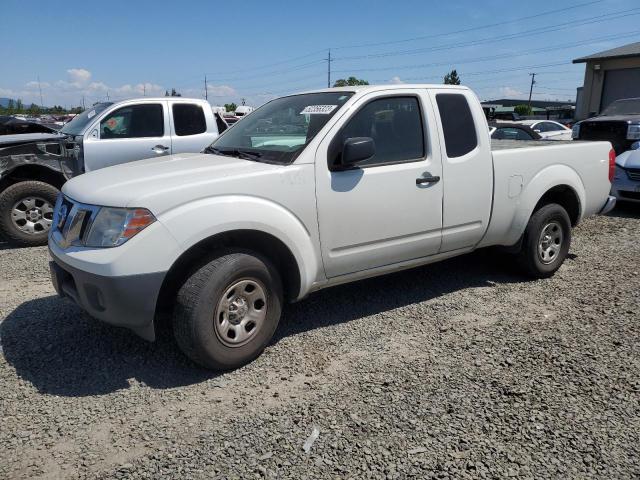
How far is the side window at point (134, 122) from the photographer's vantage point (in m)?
7.54

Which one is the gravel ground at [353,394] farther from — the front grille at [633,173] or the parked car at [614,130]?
the parked car at [614,130]

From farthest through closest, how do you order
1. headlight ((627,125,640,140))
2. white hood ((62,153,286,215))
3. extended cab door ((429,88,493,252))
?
headlight ((627,125,640,140)) < extended cab door ((429,88,493,252)) < white hood ((62,153,286,215))

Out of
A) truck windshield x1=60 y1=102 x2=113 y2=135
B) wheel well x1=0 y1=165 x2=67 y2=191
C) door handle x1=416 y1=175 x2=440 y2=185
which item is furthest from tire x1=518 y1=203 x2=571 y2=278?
truck windshield x1=60 y1=102 x2=113 y2=135

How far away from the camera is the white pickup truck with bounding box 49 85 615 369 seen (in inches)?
121

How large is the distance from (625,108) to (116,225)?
41.2 feet

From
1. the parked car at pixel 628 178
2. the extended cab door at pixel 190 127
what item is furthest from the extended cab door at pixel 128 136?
the parked car at pixel 628 178

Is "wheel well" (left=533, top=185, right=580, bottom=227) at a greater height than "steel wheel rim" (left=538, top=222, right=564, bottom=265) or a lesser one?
greater

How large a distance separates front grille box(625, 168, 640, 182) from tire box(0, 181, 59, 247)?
841 cm

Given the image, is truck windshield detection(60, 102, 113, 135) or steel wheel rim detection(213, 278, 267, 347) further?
truck windshield detection(60, 102, 113, 135)

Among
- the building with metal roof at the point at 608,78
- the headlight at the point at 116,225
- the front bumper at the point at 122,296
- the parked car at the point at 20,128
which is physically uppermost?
the building with metal roof at the point at 608,78

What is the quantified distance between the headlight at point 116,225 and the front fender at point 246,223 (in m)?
0.11

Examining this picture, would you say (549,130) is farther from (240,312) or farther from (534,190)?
(240,312)

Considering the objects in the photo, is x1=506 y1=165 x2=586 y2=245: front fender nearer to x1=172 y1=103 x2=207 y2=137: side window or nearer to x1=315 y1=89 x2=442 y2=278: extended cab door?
x1=315 y1=89 x2=442 y2=278: extended cab door

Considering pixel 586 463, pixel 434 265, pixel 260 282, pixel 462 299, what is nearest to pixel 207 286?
pixel 260 282
